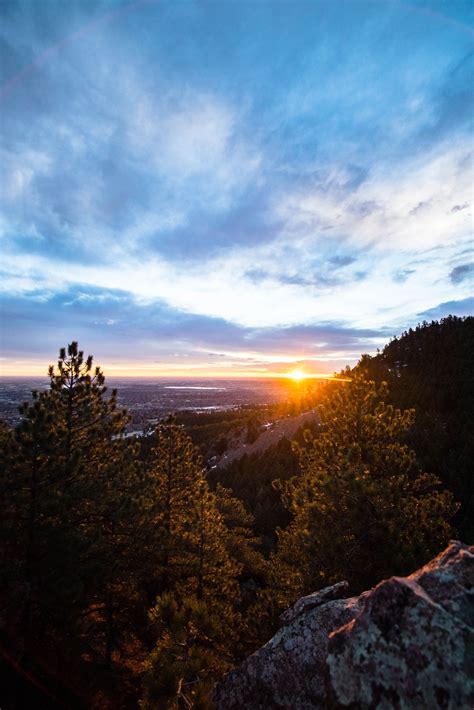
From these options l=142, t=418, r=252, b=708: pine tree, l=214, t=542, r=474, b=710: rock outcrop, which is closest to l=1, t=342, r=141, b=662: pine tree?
l=142, t=418, r=252, b=708: pine tree

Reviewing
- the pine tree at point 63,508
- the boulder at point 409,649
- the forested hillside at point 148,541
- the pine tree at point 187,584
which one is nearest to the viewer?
the boulder at point 409,649

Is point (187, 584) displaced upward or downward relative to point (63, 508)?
downward

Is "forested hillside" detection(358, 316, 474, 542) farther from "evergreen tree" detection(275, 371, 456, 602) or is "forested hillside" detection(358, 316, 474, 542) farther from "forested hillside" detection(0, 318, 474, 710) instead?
"forested hillside" detection(0, 318, 474, 710)

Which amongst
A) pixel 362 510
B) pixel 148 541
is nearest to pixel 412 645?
pixel 362 510

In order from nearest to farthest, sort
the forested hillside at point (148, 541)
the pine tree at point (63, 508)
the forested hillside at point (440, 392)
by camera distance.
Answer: the forested hillside at point (148, 541), the pine tree at point (63, 508), the forested hillside at point (440, 392)

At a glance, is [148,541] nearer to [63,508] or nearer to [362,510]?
[63,508]

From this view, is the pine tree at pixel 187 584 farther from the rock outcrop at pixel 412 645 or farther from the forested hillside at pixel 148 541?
the rock outcrop at pixel 412 645

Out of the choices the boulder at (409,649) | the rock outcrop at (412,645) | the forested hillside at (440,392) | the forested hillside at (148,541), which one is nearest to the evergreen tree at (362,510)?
the forested hillside at (148,541)

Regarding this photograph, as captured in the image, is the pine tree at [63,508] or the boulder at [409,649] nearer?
the boulder at [409,649]

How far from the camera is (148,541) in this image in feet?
38.4

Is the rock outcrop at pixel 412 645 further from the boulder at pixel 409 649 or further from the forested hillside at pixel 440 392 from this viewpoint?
the forested hillside at pixel 440 392

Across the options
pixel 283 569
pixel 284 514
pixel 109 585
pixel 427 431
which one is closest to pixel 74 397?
pixel 109 585

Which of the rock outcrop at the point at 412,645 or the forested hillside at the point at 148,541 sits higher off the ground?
the rock outcrop at the point at 412,645

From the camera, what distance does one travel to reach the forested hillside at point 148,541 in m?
8.33
